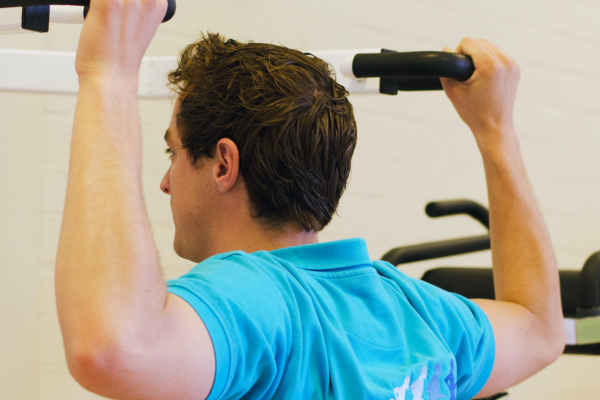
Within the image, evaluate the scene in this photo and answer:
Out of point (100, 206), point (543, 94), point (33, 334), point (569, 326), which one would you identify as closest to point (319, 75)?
point (100, 206)

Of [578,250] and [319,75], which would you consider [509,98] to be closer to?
[319,75]

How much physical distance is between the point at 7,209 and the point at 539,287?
109cm

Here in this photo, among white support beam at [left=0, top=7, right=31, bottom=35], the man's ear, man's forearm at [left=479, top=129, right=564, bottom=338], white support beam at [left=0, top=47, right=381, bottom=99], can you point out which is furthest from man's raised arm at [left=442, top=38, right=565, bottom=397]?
white support beam at [left=0, top=7, right=31, bottom=35]

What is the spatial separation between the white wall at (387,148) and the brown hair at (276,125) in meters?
0.65

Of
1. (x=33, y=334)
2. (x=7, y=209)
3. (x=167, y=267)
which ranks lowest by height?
(x=33, y=334)

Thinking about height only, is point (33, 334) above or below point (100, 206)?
below

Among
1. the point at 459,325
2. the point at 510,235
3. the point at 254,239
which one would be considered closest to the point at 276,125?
the point at 254,239

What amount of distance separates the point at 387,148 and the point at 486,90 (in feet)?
2.76

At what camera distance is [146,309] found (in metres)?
0.47

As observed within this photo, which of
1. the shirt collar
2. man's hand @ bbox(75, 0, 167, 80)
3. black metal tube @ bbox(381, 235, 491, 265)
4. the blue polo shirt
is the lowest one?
black metal tube @ bbox(381, 235, 491, 265)

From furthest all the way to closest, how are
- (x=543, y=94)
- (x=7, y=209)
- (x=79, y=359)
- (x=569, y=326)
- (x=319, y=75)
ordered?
(x=543, y=94) < (x=7, y=209) < (x=569, y=326) < (x=319, y=75) < (x=79, y=359)

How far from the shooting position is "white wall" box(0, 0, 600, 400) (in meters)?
1.35

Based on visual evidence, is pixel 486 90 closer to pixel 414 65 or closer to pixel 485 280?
pixel 414 65

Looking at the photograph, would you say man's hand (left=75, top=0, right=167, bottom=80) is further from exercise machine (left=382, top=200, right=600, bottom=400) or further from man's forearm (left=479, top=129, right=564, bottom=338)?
exercise machine (left=382, top=200, right=600, bottom=400)
